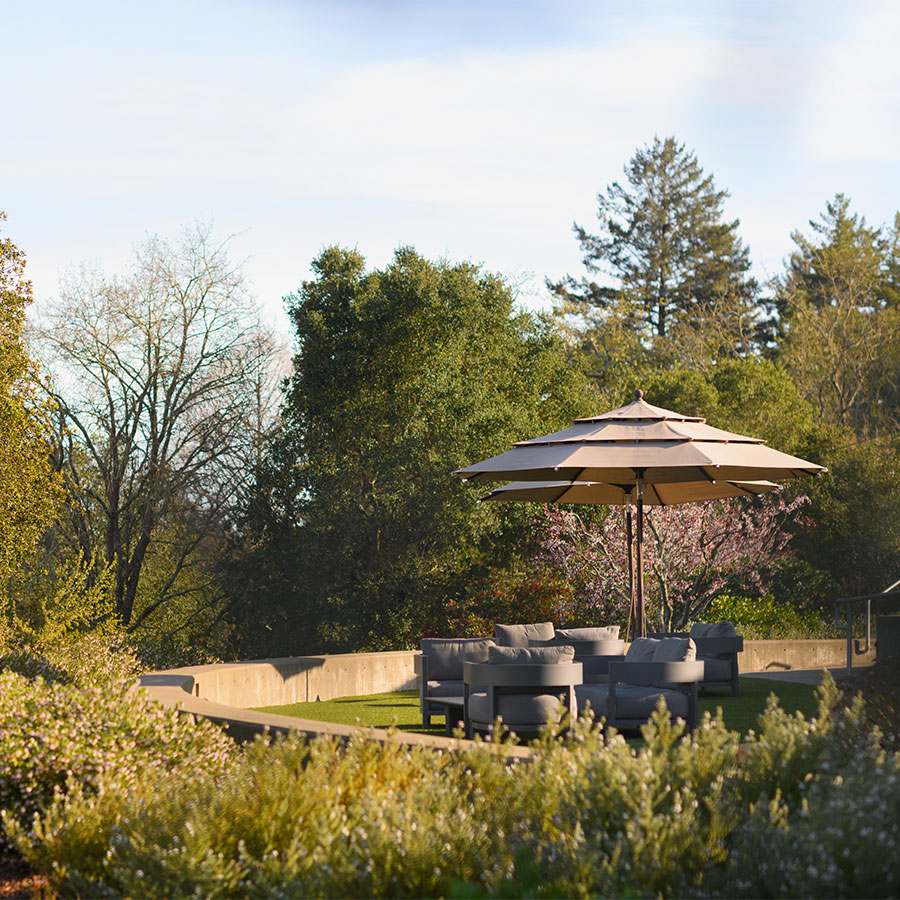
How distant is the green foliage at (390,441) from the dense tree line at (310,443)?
40 millimetres

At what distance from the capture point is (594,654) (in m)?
9.62

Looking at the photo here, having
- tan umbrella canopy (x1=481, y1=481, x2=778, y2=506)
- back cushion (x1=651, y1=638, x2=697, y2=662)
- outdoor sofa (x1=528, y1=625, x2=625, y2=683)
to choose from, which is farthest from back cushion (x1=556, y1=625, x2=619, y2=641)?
tan umbrella canopy (x1=481, y1=481, x2=778, y2=506)

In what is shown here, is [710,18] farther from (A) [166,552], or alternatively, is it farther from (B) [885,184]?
(B) [885,184]

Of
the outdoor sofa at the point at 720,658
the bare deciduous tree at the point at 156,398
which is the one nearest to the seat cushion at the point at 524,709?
the outdoor sofa at the point at 720,658

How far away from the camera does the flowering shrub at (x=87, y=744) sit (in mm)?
4664

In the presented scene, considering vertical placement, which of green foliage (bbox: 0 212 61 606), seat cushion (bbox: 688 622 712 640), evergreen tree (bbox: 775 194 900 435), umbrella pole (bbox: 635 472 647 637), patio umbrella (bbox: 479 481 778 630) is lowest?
seat cushion (bbox: 688 622 712 640)

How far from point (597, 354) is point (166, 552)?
13089mm

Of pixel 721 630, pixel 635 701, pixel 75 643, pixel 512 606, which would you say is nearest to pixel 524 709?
pixel 635 701

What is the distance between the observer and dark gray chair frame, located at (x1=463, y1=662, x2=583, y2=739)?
711cm

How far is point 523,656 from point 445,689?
5.13ft

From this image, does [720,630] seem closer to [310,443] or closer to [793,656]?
[793,656]

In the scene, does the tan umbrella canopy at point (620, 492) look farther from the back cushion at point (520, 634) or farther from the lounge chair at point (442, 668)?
the lounge chair at point (442, 668)

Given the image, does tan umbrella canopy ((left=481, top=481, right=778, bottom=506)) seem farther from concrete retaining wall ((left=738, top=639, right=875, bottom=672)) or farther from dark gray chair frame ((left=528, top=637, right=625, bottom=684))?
concrete retaining wall ((left=738, top=639, right=875, bottom=672))

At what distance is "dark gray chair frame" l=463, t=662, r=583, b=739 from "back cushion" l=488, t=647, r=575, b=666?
0.05 m
